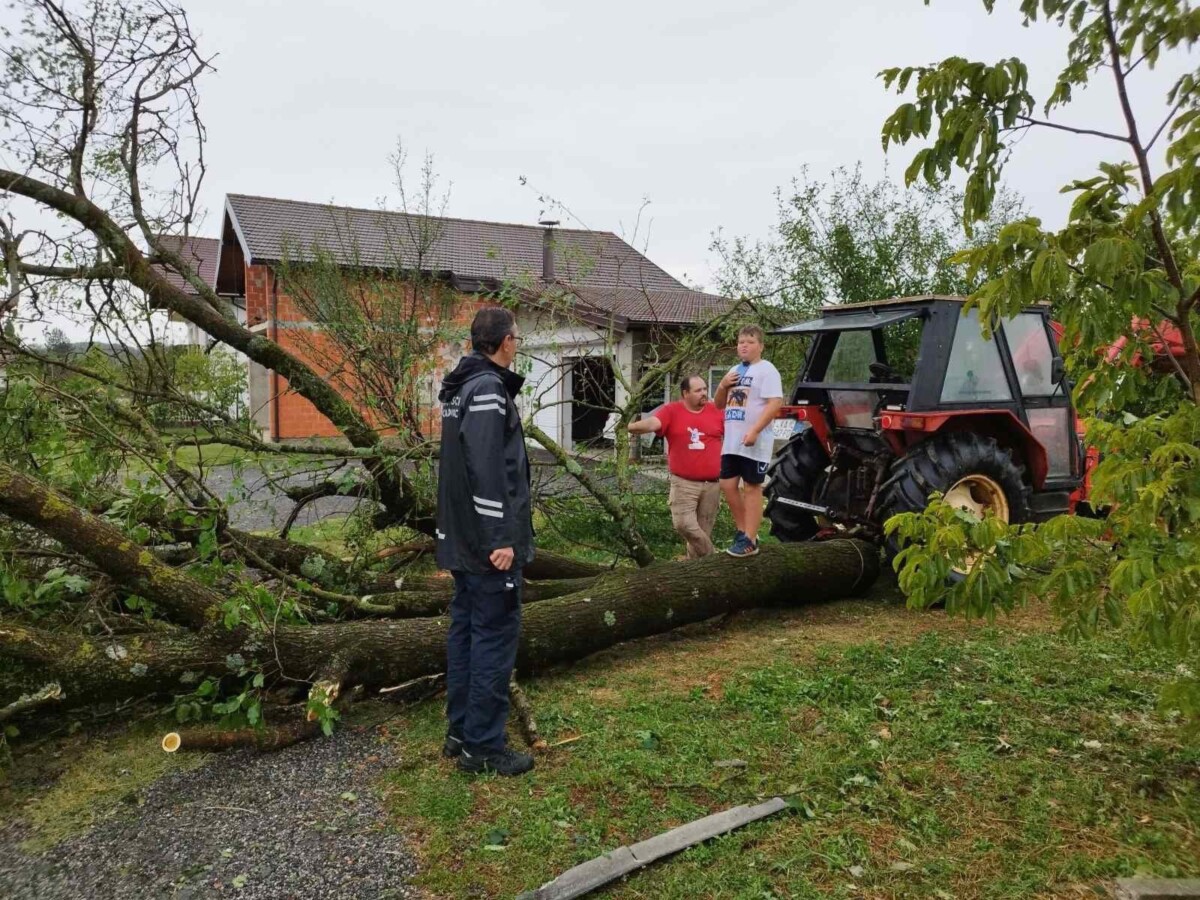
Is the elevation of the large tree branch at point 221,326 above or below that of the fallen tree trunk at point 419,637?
above

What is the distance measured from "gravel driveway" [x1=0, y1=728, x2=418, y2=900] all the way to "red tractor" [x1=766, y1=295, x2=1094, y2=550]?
3742 mm

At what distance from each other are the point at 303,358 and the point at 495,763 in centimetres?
741

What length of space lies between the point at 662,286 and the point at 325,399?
56.2 ft

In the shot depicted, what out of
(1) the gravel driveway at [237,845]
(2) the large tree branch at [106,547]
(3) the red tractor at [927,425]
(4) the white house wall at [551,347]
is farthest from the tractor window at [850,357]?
(2) the large tree branch at [106,547]

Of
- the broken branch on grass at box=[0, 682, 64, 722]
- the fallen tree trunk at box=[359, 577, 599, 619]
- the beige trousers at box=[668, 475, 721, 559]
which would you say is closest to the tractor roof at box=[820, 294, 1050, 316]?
the beige trousers at box=[668, 475, 721, 559]

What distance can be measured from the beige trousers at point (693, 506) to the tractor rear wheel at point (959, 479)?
1152mm

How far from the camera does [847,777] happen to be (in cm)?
315

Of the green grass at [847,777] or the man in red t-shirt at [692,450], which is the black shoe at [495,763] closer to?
the green grass at [847,777]

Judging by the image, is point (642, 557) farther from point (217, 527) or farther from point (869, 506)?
point (217, 527)

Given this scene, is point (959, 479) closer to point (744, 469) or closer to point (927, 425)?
point (927, 425)

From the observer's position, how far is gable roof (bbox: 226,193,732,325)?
9.22m

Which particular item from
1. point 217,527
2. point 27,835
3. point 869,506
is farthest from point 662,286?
point 27,835

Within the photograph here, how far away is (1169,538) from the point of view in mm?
2469

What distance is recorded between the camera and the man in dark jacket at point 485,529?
3.28 meters
